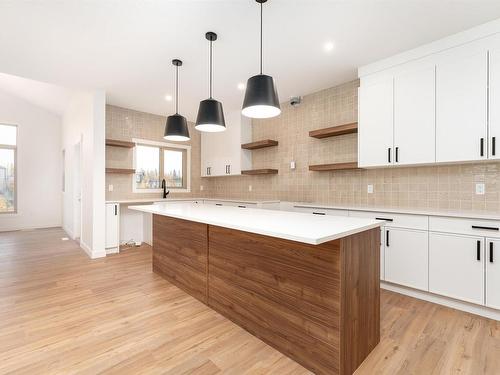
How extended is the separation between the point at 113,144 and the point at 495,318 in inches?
224

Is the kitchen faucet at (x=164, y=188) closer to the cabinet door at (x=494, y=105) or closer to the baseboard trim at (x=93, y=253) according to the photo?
the baseboard trim at (x=93, y=253)

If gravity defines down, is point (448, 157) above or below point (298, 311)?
above

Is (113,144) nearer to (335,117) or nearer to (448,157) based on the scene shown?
(335,117)

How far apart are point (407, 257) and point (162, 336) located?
8.34ft

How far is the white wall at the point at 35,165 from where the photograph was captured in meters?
6.58

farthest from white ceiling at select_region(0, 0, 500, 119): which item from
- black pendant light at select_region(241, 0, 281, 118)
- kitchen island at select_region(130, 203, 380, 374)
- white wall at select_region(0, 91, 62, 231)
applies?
white wall at select_region(0, 91, 62, 231)

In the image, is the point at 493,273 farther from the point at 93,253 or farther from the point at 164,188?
the point at 164,188

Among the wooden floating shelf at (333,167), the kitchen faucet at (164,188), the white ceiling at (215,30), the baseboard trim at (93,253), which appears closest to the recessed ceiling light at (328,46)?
the white ceiling at (215,30)

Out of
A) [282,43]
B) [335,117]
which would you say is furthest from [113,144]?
[335,117]

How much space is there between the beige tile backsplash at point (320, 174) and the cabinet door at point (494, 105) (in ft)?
1.21

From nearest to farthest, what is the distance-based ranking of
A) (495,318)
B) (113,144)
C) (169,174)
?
(495,318)
(113,144)
(169,174)

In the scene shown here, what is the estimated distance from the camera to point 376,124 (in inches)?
125

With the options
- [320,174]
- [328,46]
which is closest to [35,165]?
[320,174]

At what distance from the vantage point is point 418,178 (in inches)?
123
